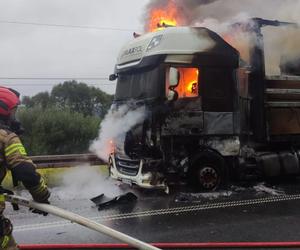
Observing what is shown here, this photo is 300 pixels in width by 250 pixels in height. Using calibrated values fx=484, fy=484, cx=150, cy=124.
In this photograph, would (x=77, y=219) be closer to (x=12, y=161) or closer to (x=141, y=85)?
(x=12, y=161)

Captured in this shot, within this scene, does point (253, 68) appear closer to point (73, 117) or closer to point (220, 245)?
point (220, 245)

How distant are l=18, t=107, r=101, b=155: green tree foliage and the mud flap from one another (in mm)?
24070

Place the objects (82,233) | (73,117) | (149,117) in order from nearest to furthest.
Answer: (82,233)
(149,117)
(73,117)

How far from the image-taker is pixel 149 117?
8.65 m

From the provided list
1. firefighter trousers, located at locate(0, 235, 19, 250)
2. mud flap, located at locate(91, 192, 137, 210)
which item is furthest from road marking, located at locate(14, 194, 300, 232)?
firefighter trousers, located at locate(0, 235, 19, 250)

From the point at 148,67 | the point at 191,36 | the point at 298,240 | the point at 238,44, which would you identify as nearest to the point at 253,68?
the point at 238,44

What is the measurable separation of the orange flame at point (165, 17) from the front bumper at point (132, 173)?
291cm

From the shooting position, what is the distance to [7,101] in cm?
388

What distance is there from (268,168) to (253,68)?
2066 mm

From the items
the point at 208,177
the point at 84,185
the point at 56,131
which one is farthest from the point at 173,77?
the point at 56,131

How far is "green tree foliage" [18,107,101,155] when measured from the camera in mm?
33312

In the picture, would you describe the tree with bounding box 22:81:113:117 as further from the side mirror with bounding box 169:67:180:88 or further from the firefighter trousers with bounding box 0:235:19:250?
the firefighter trousers with bounding box 0:235:19:250

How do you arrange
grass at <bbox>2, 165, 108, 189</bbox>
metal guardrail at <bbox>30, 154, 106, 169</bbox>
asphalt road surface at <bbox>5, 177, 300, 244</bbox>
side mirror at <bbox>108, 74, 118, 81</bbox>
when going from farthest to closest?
metal guardrail at <bbox>30, 154, 106, 169</bbox> < grass at <bbox>2, 165, 108, 189</bbox> < side mirror at <bbox>108, 74, 118, 81</bbox> < asphalt road surface at <bbox>5, 177, 300, 244</bbox>

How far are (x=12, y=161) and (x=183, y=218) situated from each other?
3.95 metres
